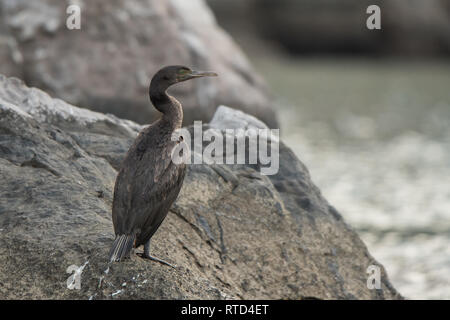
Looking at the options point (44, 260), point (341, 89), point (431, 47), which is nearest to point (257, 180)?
point (44, 260)

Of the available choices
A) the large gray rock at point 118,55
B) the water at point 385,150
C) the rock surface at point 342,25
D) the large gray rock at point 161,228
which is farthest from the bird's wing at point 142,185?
the rock surface at point 342,25

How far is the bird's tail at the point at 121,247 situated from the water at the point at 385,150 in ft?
11.0

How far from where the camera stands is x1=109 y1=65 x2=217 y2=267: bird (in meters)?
4.11

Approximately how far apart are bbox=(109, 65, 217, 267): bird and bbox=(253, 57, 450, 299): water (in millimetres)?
3110

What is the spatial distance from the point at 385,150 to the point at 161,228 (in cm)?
864

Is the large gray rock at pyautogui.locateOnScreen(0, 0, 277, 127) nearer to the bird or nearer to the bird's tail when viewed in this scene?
the bird

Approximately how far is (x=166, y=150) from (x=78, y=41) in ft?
17.6

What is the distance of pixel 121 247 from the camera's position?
4.04m

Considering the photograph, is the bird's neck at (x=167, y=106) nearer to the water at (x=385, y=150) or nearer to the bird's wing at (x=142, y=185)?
the bird's wing at (x=142, y=185)

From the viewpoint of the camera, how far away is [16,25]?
30.5 ft

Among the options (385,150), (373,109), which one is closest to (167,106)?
(385,150)

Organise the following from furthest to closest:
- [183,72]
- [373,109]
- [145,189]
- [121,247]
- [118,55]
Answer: [373,109] → [118,55] → [183,72] → [145,189] → [121,247]

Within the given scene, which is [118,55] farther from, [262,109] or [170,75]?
[170,75]
